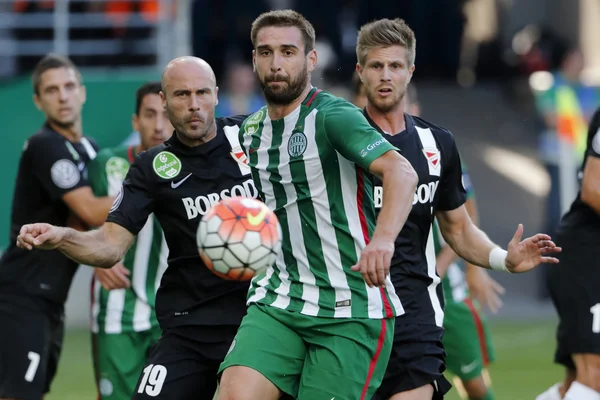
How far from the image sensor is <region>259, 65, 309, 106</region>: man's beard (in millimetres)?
6145

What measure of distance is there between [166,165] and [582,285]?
2604 millimetres

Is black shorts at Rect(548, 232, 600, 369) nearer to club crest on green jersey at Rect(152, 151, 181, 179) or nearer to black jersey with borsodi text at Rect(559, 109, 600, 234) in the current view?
black jersey with borsodi text at Rect(559, 109, 600, 234)

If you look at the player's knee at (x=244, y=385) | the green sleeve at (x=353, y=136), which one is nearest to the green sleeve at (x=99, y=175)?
the player's knee at (x=244, y=385)

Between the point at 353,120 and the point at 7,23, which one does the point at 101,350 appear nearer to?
the point at 353,120

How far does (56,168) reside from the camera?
820cm

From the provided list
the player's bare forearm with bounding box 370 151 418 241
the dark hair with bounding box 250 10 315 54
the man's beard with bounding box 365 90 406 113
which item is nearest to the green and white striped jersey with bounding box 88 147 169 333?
the man's beard with bounding box 365 90 406 113

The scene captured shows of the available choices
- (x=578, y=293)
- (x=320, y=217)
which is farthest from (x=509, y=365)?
(x=320, y=217)

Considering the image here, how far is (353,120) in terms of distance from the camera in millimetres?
5883

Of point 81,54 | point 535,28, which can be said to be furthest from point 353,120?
point 535,28

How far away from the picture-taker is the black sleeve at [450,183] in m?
6.85

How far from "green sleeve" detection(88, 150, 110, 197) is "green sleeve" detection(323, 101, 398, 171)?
2711 mm

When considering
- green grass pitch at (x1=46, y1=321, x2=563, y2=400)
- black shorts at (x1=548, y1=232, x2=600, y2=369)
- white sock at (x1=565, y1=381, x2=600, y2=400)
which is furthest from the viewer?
green grass pitch at (x1=46, y1=321, x2=563, y2=400)

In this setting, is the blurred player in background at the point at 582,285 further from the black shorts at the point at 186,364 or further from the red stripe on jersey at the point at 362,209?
the black shorts at the point at 186,364

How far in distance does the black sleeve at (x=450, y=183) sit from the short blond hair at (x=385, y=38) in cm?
57
